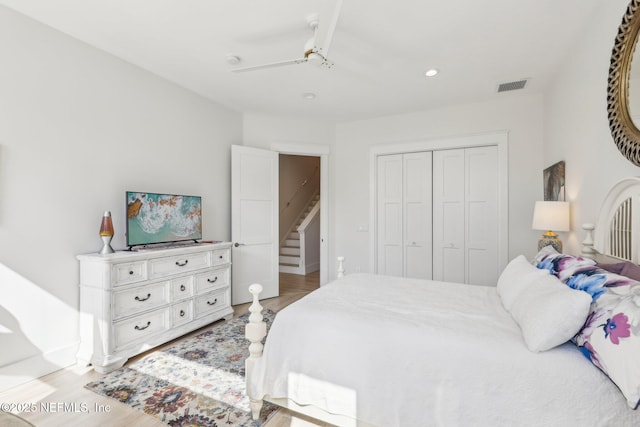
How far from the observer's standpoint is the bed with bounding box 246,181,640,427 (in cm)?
115

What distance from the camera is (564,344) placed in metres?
1.33

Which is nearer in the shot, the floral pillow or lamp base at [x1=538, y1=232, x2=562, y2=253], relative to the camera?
the floral pillow

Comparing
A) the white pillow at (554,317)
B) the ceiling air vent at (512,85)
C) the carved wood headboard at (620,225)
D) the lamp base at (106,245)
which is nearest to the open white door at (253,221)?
the lamp base at (106,245)

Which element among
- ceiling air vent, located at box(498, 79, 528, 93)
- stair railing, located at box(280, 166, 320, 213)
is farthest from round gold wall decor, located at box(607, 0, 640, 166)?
stair railing, located at box(280, 166, 320, 213)

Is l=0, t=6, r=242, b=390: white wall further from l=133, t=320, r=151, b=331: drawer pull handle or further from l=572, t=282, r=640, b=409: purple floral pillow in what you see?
l=572, t=282, r=640, b=409: purple floral pillow

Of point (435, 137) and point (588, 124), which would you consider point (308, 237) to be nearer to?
point (435, 137)

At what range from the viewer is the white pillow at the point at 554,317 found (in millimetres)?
1246

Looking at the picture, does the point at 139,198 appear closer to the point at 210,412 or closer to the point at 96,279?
the point at 96,279

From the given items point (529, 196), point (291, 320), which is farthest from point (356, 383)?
point (529, 196)

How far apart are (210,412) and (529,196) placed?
405 centimetres

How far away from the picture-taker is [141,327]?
2605mm

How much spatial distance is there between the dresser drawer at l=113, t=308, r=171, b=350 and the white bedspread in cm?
141

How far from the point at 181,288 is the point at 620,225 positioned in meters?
3.44

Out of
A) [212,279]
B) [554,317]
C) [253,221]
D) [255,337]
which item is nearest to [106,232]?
[212,279]
